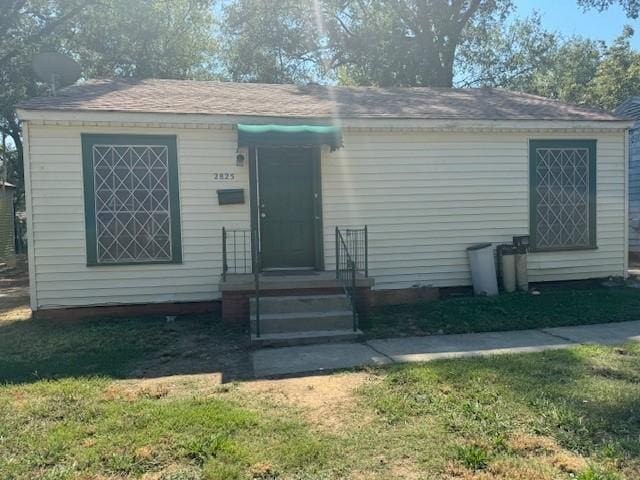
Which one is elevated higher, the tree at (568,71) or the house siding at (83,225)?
the tree at (568,71)

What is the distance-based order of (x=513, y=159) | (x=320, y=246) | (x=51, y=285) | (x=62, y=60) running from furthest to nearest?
(x=62, y=60)
(x=513, y=159)
(x=320, y=246)
(x=51, y=285)

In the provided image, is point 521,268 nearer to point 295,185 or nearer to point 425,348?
point 425,348

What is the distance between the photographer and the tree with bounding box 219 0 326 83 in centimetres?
2162

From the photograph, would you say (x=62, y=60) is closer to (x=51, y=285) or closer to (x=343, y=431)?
(x=51, y=285)

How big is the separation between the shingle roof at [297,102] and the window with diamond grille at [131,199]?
54cm

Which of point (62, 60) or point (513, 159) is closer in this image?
point (513, 159)

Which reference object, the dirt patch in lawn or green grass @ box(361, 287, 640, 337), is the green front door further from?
the dirt patch in lawn

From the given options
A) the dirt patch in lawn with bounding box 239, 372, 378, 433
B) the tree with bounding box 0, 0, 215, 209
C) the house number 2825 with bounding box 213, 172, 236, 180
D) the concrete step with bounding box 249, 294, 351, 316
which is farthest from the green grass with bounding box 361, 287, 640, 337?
the tree with bounding box 0, 0, 215, 209

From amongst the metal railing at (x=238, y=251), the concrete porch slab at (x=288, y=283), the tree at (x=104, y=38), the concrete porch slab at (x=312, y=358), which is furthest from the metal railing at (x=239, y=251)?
the tree at (x=104, y=38)

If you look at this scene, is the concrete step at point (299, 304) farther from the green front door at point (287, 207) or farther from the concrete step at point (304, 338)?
the green front door at point (287, 207)

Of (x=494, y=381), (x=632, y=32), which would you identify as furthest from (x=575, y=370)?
(x=632, y=32)

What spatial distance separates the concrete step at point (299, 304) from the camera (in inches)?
265

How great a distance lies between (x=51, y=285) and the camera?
7281mm

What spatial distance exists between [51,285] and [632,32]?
31566mm
